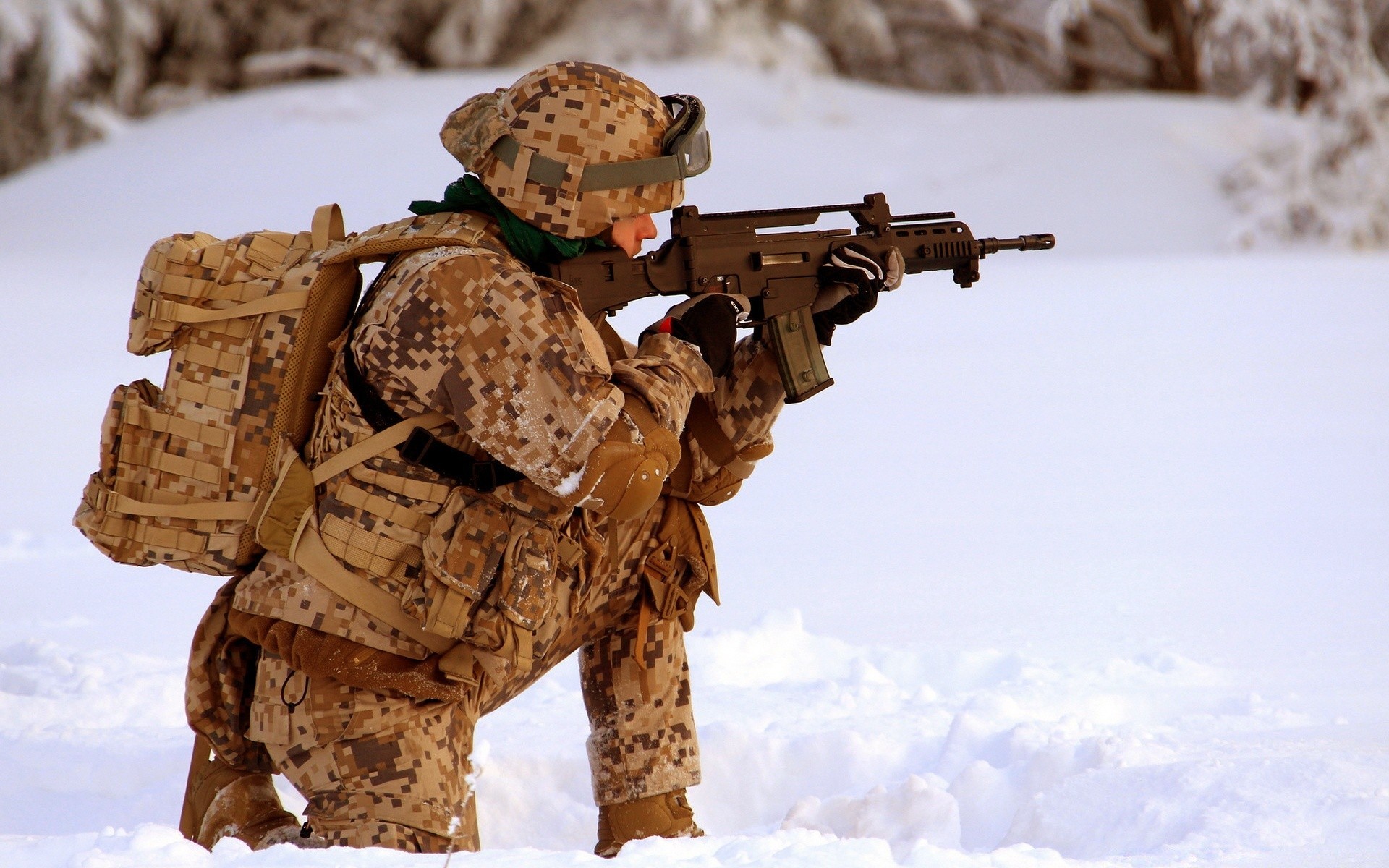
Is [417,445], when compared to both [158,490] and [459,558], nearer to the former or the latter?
[459,558]

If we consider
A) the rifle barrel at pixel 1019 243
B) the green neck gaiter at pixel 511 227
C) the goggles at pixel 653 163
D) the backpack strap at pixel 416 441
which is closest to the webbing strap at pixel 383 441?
the backpack strap at pixel 416 441

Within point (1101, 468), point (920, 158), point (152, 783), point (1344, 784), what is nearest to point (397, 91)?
point (920, 158)

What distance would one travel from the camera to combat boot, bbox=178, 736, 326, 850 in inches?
108

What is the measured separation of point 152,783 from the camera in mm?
3486

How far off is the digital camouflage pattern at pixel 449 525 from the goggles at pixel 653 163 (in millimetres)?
153

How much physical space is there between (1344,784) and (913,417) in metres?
4.63

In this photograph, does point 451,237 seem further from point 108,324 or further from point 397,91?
point 397,91

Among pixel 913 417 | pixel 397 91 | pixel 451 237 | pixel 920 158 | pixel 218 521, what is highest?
pixel 397 91

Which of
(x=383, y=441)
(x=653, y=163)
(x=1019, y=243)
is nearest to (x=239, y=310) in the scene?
(x=383, y=441)

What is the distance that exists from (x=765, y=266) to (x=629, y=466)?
70 centimetres

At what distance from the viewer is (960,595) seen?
4777mm

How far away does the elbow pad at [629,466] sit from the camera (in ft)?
8.07

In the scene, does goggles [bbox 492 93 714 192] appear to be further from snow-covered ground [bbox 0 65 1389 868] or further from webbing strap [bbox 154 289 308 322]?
snow-covered ground [bbox 0 65 1389 868]

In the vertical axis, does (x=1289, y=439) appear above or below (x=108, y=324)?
below
